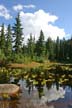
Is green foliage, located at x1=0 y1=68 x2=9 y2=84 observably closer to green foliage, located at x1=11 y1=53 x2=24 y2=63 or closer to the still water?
the still water

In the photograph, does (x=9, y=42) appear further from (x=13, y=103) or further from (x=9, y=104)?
(x=9, y=104)

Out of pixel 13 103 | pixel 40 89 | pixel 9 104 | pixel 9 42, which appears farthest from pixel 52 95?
pixel 9 42

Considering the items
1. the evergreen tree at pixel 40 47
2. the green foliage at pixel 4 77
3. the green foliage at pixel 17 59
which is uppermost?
the evergreen tree at pixel 40 47

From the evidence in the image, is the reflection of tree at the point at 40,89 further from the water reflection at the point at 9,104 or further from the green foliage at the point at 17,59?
the green foliage at the point at 17,59

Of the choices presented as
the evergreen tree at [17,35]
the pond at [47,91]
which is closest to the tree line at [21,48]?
the evergreen tree at [17,35]

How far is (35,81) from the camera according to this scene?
36.7 metres

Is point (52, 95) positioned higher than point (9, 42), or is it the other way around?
point (9, 42)

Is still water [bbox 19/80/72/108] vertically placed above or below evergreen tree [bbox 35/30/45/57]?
below

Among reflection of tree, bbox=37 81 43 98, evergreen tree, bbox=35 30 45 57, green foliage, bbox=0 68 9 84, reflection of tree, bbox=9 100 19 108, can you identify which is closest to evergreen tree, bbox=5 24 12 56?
evergreen tree, bbox=35 30 45 57

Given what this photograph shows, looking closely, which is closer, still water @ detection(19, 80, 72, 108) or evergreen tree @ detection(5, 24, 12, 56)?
still water @ detection(19, 80, 72, 108)

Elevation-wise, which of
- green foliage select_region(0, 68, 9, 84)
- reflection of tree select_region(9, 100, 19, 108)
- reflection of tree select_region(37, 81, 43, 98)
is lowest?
reflection of tree select_region(9, 100, 19, 108)

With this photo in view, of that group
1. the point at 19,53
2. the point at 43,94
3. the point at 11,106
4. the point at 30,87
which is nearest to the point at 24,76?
the point at 30,87

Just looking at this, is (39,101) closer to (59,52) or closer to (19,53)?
(19,53)

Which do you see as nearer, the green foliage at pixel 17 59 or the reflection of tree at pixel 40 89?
the reflection of tree at pixel 40 89
